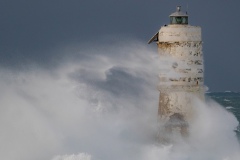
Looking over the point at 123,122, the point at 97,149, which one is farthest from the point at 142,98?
the point at 97,149

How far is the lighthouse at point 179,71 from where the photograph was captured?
108 feet

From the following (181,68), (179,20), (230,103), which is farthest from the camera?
(230,103)

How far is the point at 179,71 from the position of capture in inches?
1294

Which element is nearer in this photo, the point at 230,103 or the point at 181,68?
the point at 181,68

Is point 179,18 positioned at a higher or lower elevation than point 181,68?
higher

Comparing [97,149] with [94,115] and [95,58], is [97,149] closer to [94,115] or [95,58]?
[94,115]

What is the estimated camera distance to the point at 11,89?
112 feet

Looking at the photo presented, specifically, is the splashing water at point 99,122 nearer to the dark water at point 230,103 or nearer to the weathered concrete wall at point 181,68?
the weathered concrete wall at point 181,68

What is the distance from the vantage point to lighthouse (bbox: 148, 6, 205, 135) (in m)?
32.8

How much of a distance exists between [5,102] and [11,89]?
817mm

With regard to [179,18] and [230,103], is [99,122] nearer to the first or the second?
[179,18]

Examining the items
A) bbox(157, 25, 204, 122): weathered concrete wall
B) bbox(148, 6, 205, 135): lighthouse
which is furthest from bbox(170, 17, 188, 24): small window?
bbox(157, 25, 204, 122): weathered concrete wall

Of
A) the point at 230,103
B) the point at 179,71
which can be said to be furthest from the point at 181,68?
the point at 230,103

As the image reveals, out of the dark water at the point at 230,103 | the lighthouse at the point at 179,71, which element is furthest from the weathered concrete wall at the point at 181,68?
the dark water at the point at 230,103
